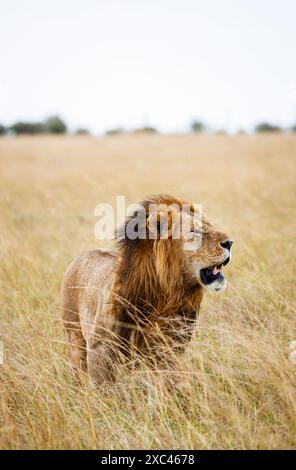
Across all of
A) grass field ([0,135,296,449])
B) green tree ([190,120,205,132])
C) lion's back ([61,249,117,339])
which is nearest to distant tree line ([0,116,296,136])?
green tree ([190,120,205,132])

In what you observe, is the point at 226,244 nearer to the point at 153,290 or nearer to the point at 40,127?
the point at 153,290

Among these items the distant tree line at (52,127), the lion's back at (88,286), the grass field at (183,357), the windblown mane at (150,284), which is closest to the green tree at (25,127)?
the distant tree line at (52,127)

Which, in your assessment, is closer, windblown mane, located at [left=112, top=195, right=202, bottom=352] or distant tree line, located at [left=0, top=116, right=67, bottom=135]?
windblown mane, located at [left=112, top=195, right=202, bottom=352]

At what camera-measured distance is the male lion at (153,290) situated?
11.2 feet

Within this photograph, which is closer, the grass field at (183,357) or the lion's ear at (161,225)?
the grass field at (183,357)

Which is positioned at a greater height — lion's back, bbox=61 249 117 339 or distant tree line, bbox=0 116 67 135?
distant tree line, bbox=0 116 67 135

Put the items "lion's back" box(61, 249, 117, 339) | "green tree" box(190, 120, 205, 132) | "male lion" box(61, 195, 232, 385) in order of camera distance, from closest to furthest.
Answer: "male lion" box(61, 195, 232, 385) < "lion's back" box(61, 249, 117, 339) < "green tree" box(190, 120, 205, 132)

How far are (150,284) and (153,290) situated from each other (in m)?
0.05

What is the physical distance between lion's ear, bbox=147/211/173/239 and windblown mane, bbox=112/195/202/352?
42 mm

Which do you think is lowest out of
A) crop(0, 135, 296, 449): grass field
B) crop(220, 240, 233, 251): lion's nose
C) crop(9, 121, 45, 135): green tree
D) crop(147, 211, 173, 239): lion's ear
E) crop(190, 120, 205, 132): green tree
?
crop(0, 135, 296, 449): grass field

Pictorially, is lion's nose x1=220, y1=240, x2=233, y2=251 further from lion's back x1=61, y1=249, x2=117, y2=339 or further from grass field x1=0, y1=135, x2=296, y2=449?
lion's back x1=61, y1=249, x2=117, y2=339

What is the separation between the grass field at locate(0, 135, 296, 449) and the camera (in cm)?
Answer: 294

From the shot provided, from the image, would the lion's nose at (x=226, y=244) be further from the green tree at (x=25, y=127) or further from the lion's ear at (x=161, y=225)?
the green tree at (x=25, y=127)

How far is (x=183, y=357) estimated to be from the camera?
3.52m
